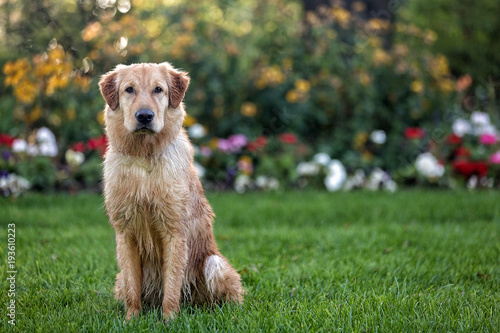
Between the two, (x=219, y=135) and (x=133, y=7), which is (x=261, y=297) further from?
(x=133, y=7)

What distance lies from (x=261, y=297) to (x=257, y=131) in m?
4.98

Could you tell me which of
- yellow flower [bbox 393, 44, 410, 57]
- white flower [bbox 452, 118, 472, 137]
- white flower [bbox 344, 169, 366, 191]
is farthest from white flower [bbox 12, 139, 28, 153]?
white flower [bbox 452, 118, 472, 137]

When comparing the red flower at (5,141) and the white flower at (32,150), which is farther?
the white flower at (32,150)

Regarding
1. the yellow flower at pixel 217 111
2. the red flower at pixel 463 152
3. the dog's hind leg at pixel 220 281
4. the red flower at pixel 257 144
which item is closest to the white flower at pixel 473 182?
the red flower at pixel 463 152

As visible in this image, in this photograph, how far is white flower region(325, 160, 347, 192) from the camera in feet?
24.6

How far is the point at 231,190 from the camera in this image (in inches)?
304

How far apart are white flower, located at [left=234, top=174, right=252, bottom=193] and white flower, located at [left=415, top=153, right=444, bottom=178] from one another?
255 centimetres

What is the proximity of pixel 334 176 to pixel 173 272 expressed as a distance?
4.82 metres

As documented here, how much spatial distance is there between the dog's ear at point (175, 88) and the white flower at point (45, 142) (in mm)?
4546

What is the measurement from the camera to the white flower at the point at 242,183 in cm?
750

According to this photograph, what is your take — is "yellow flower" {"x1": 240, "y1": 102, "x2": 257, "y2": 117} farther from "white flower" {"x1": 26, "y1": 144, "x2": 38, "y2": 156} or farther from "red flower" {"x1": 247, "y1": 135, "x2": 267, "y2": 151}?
"white flower" {"x1": 26, "y1": 144, "x2": 38, "y2": 156}

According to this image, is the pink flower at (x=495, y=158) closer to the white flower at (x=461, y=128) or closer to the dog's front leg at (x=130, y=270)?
the white flower at (x=461, y=128)

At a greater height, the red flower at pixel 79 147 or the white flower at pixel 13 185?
the red flower at pixel 79 147

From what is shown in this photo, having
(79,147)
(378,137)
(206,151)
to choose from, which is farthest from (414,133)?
(79,147)
